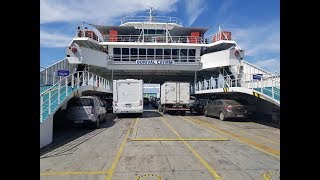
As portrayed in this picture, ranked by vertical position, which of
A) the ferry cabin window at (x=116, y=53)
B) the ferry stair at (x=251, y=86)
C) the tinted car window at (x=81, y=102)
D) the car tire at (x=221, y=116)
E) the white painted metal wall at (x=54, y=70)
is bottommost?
the car tire at (x=221, y=116)

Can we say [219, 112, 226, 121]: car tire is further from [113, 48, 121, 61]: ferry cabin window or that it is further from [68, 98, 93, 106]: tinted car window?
[113, 48, 121, 61]: ferry cabin window

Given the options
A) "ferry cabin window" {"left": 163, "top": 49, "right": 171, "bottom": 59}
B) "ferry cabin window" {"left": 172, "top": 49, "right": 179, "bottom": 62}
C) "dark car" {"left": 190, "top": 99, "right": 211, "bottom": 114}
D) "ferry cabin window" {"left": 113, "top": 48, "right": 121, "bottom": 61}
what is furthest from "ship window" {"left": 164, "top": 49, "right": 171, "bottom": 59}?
"dark car" {"left": 190, "top": 99, "right": 211, "bottom": 114}

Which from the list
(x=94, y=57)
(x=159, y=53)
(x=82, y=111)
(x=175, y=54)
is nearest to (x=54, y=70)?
(x=94, y=57)

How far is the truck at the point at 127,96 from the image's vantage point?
81.8 feet

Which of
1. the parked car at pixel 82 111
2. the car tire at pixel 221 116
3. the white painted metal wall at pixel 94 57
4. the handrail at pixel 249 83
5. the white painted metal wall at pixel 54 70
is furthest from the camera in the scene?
the white painted metal wall at pixel 94 57

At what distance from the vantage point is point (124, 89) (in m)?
25.0

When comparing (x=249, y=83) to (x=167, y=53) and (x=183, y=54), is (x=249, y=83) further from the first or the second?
(x=167, y=53)

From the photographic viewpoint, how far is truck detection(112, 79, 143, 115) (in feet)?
81.8

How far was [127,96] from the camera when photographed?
2502cm

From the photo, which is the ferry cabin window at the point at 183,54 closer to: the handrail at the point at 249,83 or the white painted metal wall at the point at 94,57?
the handrail at the point at 249,83

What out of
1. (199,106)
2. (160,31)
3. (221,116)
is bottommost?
(221,116)

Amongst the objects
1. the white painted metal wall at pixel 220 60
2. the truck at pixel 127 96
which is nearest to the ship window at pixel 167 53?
the white painted metal wall at pixel 220 60
